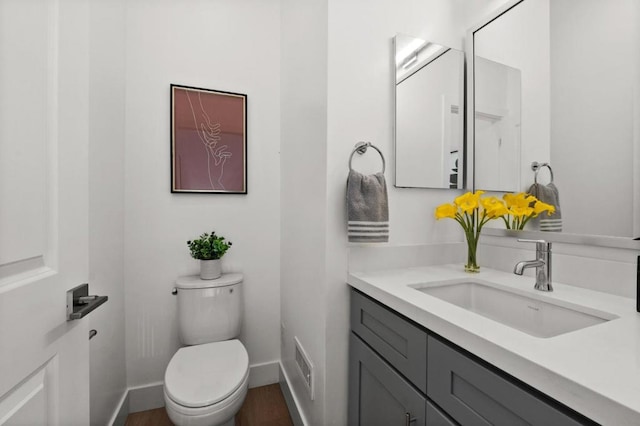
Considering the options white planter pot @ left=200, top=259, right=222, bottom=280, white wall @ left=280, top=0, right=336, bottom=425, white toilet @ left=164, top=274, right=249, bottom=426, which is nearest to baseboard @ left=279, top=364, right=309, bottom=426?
white wall @ left=280, top=0, right=336, bottom=425

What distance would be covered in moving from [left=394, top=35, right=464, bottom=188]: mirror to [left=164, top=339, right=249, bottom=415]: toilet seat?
1129 millimetres

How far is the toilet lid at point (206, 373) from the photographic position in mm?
1128

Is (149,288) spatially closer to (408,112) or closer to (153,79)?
(153,79)

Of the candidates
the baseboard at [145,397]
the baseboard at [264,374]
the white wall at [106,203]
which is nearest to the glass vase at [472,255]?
the baseboard at [264,374]

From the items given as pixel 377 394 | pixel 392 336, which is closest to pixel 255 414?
pixel 377 394

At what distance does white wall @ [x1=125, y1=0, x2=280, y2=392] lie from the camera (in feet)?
5.33

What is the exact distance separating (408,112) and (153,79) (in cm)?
147

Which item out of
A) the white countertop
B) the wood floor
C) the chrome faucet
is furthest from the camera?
the wood floor

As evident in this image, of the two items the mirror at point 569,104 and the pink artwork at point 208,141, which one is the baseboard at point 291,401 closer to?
the pink artwork at point 208,141

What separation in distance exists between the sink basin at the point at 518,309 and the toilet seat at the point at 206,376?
884 mm

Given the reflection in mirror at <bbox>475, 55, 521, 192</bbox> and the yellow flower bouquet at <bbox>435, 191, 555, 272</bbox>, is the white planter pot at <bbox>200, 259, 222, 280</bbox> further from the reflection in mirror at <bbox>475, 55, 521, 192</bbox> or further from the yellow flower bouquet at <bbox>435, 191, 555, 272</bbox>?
the reflection in mirror at <bbox>475, 55, 521, 192</bbox>

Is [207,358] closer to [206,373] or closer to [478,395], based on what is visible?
[206,373]

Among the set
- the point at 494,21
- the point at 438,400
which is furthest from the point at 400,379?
the point at 494,21

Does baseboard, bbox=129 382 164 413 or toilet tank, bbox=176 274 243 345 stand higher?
toilet tank, bbox=176 274 243 345
